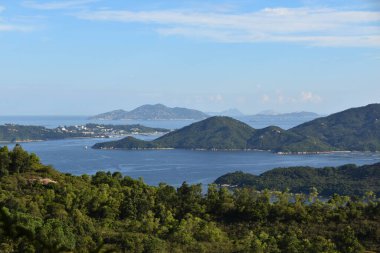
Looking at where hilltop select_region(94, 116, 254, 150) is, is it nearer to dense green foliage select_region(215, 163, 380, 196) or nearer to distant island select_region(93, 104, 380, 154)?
distant island select_region(93, 104, 380, 154)

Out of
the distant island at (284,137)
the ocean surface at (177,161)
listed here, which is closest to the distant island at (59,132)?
the ocean surface at (177,161)

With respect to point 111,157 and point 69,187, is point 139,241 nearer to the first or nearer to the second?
point 69,187

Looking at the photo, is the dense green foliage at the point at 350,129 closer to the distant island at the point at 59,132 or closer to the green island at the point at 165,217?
the distant island at the point at 59,132

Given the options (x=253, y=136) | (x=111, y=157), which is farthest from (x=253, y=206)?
(x=253, y=136)

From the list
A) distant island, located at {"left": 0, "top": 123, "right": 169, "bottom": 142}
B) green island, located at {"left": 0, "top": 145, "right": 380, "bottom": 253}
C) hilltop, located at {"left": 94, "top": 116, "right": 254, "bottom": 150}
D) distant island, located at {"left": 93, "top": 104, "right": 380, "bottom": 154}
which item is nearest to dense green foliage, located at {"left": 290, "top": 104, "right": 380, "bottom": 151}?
distant island, located at {"left": 93, "top": 104, "right": 380, "bottom": 154}

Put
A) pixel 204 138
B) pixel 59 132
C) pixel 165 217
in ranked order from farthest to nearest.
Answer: pixel 59 132 → pixel 204 138 → pixel 165 217

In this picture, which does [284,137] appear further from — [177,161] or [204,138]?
[177,161]

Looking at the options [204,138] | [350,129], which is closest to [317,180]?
[204,138]
